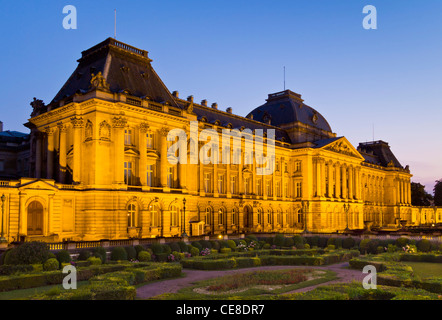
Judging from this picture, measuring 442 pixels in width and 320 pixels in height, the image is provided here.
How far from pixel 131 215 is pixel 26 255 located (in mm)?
22239

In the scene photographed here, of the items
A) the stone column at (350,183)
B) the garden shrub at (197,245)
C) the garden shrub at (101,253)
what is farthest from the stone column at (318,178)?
the garden shrub at (101,253)

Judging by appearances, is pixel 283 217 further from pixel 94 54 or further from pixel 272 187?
pixel 94 54

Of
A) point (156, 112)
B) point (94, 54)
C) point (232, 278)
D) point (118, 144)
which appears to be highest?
point (94, 54)

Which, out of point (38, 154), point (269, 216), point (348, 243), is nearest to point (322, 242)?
point (348, 243)

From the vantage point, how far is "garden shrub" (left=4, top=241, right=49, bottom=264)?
29422 mm

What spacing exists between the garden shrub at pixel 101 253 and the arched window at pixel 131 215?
1546cm

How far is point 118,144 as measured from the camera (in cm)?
5100

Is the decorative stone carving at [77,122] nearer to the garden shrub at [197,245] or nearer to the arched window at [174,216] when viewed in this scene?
the arched window at [174,216]

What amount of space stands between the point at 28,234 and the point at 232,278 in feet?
85.4

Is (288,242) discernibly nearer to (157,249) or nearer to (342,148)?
(157,249)

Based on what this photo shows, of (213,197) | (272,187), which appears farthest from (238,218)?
(272,187)

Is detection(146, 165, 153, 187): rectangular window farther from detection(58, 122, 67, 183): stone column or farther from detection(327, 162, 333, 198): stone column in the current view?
detection(327, 162, 333, 198): stone column

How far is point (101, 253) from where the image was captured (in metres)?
35.5
